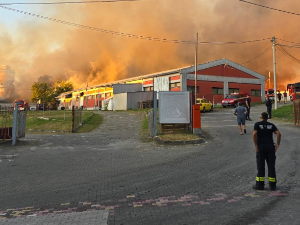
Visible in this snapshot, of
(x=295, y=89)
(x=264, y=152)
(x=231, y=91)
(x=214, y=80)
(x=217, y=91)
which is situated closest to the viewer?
(x=264, y=152)

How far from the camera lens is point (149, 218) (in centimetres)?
→ 383

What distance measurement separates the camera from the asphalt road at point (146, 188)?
3918 millimetres

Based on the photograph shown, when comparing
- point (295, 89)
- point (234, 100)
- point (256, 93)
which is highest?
point (256, 93)

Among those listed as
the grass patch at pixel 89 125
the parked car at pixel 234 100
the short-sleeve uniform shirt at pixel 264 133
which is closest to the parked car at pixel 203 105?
the parked car at pixel 234 100

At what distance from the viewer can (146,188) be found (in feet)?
17.5

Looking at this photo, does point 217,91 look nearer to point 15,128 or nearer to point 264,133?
point 15,128

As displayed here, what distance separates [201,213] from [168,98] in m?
9.79

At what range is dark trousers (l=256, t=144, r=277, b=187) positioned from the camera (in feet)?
16.7

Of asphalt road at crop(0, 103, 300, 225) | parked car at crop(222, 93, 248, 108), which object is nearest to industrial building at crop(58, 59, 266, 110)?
parked car at crop(222, 93, 248, 108)

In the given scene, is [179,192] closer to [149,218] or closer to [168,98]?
[149,218]

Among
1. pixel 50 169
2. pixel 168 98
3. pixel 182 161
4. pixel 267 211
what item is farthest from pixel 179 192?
pixel 168 98

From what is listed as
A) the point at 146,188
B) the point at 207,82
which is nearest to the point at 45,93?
the point at 207,82

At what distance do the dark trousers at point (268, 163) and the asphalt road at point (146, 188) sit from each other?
0.22m

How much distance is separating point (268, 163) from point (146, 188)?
2.57 m
